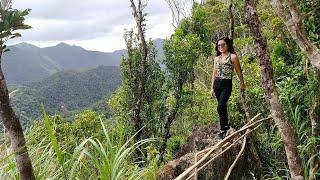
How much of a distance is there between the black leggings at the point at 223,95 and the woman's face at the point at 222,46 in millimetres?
386

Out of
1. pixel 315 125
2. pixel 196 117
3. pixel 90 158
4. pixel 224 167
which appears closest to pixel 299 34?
pixel 315 125

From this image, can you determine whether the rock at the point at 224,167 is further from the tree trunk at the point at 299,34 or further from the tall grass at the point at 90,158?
the tall grass at the point at 90,158

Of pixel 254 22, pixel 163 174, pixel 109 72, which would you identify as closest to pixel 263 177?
pixel 163 174

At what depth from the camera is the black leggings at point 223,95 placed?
19.2 ft

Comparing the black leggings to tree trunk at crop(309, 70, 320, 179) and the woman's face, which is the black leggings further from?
tree trunk at crop(309, 70, 320, 179)

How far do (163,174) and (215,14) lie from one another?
16.6 metres

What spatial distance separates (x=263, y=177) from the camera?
5766 millimetres

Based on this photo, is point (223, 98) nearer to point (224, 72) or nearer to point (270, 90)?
point (224, 72)

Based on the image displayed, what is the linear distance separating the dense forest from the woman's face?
0.79 meters

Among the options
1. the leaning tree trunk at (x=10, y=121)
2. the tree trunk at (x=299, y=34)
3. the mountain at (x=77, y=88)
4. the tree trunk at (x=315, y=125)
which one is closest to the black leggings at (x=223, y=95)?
the tree trunk at (x=315, y=125)

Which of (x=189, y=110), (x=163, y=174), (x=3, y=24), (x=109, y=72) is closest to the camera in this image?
(x=3, y=24)

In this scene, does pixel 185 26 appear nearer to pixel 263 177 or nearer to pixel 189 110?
pixel 189 110

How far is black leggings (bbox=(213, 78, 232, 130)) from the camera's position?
5.85 meters

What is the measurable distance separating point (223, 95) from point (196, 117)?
11.5 m
